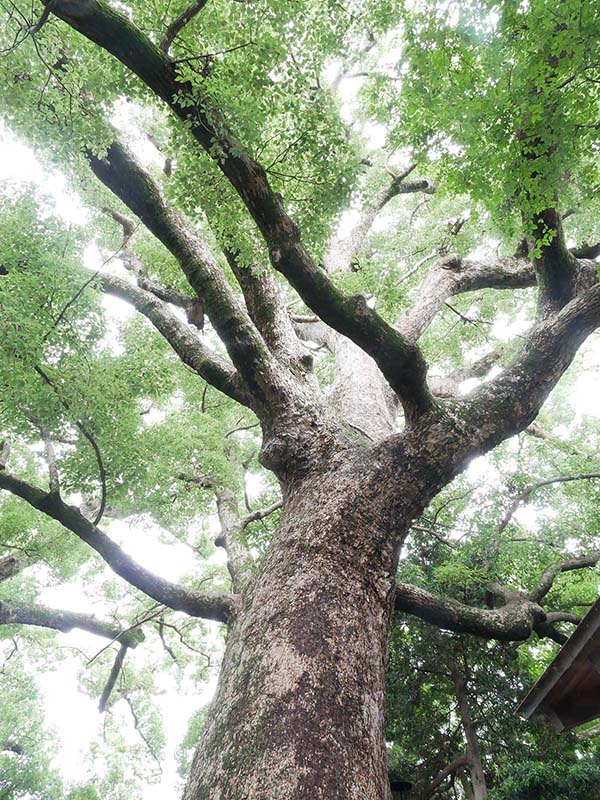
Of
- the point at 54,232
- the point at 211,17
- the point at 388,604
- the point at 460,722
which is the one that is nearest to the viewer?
the point at 388,604

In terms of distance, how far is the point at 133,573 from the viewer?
136 inches

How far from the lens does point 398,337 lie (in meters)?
2.80

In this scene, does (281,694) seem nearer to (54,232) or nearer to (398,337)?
(398,337)

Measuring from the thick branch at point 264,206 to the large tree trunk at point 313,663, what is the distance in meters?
0.78

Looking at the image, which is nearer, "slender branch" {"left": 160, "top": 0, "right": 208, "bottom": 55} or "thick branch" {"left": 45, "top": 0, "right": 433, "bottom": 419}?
"thick branch" {"left": 45, "top": 0, "right": 433, "bottom": 419}

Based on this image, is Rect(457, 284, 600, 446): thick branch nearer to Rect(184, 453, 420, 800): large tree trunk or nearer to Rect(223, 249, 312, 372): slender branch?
Rect(184, 453, 420, 800): large tree trunk

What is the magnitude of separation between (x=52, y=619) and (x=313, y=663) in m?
4.65

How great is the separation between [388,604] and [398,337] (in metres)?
1.59

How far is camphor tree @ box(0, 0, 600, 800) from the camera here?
6.66ft

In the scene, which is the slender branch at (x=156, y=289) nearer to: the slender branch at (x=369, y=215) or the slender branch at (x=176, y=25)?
the slender branch at (x=176, y=25)

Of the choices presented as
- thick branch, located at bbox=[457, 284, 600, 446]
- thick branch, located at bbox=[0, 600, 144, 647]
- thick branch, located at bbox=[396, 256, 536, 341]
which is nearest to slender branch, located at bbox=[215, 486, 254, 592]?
thick branch, located at bbox=[0, 600, 144, 647]

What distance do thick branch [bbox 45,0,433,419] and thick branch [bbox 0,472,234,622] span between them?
2123mm

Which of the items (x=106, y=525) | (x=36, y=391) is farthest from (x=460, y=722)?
(x=106, y=525)

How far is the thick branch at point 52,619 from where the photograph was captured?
5.02 meters
